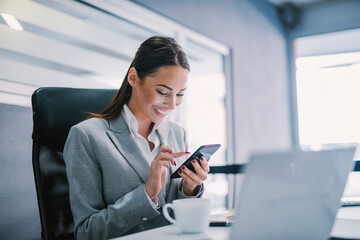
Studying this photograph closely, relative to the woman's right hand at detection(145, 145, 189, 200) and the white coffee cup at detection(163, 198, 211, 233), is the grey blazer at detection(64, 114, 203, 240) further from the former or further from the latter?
the white coffee cup at detection(163, 198, 211, 233)

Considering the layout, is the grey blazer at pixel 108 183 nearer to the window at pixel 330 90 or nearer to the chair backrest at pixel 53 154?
the chair backrest at pixel 53 154

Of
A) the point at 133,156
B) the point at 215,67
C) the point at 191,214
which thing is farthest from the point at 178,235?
the point at 215,67

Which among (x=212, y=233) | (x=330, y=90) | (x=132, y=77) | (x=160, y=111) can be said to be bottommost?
(x=212, y=233)

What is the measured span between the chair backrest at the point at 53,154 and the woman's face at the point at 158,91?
0.21 meters

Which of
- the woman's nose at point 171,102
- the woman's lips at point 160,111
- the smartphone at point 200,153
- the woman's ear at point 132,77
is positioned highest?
the woman's ear at point 132,77

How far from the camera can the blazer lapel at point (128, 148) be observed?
1.18 meters

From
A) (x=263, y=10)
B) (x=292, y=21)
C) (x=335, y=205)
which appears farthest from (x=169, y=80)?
(x=292, y=21)

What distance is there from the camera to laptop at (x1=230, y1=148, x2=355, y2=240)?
0.48m

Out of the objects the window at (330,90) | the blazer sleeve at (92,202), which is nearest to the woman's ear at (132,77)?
the blazer sleeve at (92,202)

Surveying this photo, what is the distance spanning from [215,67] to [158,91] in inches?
99.8

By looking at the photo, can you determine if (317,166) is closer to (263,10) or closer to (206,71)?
(206,71)

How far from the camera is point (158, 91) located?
1.28 metres

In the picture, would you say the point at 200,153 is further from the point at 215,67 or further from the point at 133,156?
the point at 215,67

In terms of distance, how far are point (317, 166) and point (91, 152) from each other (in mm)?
739
